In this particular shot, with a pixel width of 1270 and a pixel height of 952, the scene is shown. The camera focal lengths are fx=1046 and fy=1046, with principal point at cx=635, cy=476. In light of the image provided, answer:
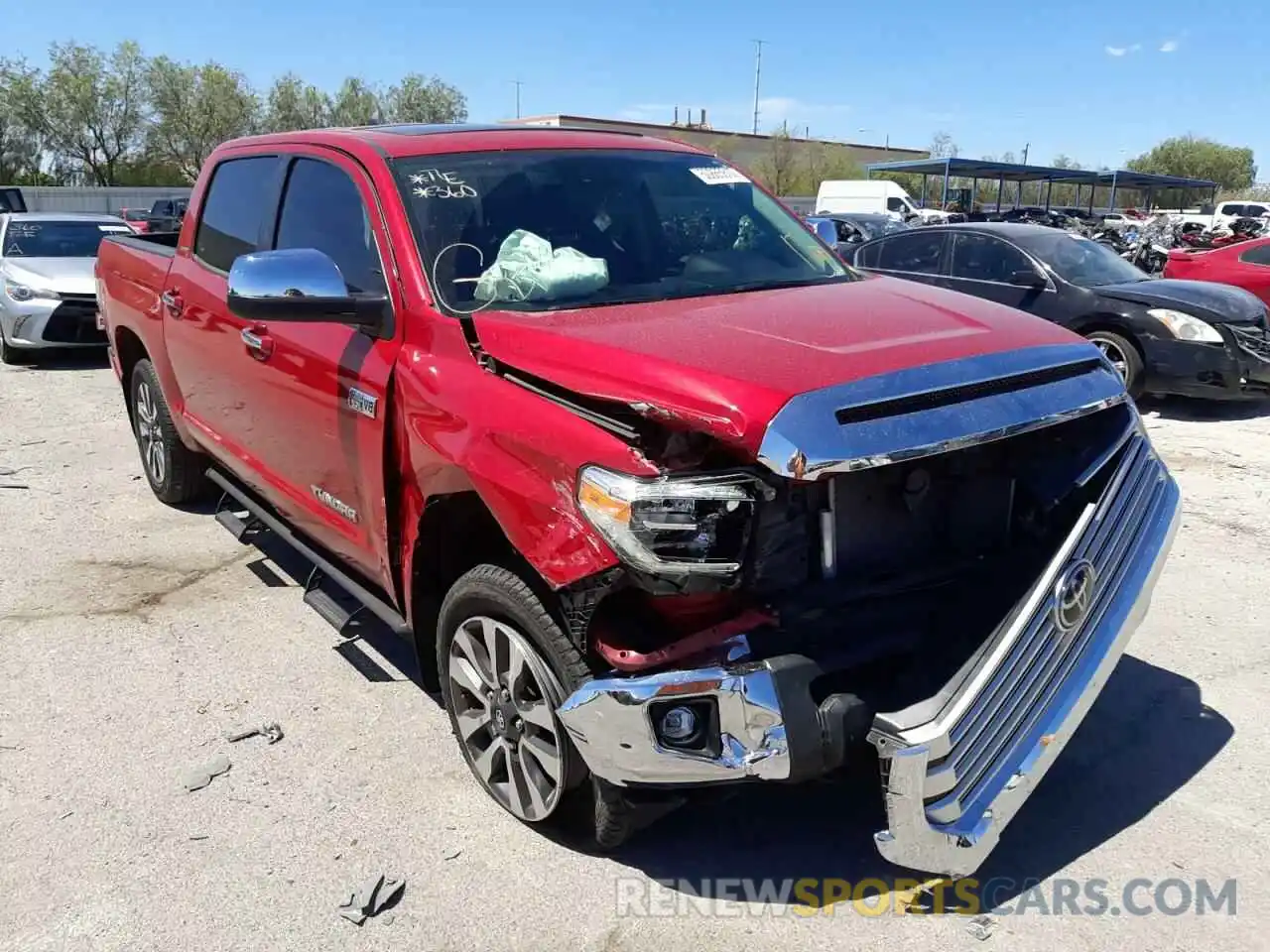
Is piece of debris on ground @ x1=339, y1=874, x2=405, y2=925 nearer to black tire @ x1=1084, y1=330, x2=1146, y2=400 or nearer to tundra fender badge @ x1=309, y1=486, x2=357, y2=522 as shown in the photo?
tundra fender badge @ x1=309, y1=486, x2=357, y2=522

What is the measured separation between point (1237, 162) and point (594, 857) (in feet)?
315

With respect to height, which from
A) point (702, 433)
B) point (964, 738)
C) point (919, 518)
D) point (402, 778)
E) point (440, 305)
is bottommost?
point (402, 778)

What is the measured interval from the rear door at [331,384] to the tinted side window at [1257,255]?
1081cm

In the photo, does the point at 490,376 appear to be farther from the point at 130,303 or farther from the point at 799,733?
the point at 130,303

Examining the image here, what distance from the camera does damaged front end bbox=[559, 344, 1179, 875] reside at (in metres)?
2.33

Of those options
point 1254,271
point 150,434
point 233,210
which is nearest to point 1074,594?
point 233,210

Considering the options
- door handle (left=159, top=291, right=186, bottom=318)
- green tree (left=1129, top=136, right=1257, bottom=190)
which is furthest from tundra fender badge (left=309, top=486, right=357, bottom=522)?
green tree (left=1129, top=136, right=1257, bottom=190)

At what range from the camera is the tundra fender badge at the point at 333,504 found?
3.59 metres

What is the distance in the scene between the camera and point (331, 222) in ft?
12.4

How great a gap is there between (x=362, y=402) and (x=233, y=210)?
1909 mm

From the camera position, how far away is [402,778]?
134 inches

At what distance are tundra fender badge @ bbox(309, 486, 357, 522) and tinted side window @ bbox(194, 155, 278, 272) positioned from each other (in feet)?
3.97

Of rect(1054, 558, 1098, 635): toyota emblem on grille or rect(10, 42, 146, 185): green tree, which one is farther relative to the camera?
rect(10, 42, 146, 185): green tree

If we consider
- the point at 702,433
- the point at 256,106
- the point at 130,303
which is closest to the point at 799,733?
the point at 702,433
